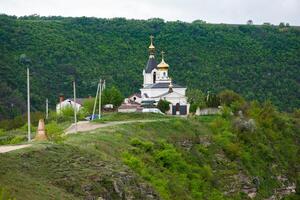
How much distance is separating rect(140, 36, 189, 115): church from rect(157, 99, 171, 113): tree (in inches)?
26.2

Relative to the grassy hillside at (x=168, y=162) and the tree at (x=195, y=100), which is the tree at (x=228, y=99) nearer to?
the tree at (x=195, y=100)

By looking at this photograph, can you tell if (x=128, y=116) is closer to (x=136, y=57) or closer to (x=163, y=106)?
(x=163, y=106)

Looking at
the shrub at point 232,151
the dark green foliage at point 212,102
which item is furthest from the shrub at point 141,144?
the dark green foliage at point 212,102

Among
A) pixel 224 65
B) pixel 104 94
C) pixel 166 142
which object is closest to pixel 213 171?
pixel 166 142

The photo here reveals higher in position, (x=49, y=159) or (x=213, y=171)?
(x=49, y=159)

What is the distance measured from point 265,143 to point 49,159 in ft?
111

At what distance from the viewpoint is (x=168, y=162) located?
43438 mm

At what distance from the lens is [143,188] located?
32094 millimetres

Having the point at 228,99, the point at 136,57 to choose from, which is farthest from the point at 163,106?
the point at 136,57

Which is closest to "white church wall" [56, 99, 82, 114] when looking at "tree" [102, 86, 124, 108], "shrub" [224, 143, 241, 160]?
"tree" [102, 86, 124, 108]

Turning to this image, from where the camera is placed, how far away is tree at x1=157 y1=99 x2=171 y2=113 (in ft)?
227

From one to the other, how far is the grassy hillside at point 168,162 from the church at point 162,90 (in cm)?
557

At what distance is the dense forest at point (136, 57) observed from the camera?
10231 cm

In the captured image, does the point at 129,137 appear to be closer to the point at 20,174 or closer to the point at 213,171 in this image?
the point at 213,171
